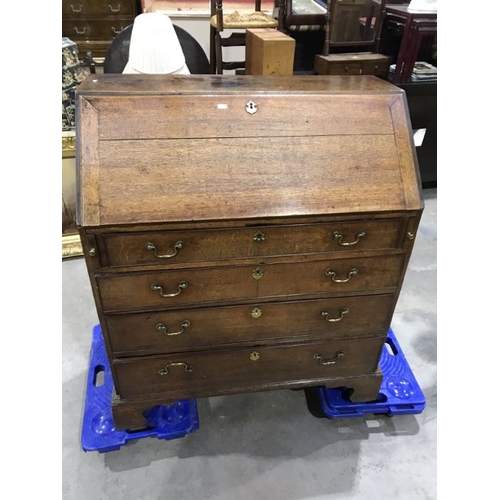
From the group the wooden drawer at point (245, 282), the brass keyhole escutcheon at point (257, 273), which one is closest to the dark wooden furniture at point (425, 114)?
the wooden drawer at point (245, 282)

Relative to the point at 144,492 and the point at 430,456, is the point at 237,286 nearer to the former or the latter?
the point at 144,492

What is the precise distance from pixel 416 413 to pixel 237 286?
111cm

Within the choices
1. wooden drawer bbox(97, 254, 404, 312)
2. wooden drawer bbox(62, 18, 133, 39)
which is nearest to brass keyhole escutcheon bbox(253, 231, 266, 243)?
wooden drawer bbox(97, 254, 404, 312)

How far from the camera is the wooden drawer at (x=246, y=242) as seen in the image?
115 cm

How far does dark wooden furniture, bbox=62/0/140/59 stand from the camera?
3.69 metres

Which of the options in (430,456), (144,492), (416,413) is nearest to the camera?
(144,492)

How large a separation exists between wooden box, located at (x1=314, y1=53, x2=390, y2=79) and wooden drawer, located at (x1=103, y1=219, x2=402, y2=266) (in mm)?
1441

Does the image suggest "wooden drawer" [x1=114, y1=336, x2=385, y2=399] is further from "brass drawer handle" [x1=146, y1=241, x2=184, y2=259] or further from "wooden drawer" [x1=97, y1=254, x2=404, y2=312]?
"brass drawer handle" [x1=146, y1=241, x2=184, y2=259]

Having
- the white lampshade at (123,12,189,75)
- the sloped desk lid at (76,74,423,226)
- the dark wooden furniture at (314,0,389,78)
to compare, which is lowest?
the sloped desk lid at (76,74,423,226)

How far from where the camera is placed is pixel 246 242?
47.9 inches

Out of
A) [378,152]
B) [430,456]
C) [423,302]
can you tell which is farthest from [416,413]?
[378,152]

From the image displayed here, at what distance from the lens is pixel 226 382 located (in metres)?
1.59

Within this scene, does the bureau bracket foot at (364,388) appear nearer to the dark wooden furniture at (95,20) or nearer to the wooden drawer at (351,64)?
the wooden drawer at (351,64)

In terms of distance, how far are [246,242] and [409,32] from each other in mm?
2140
